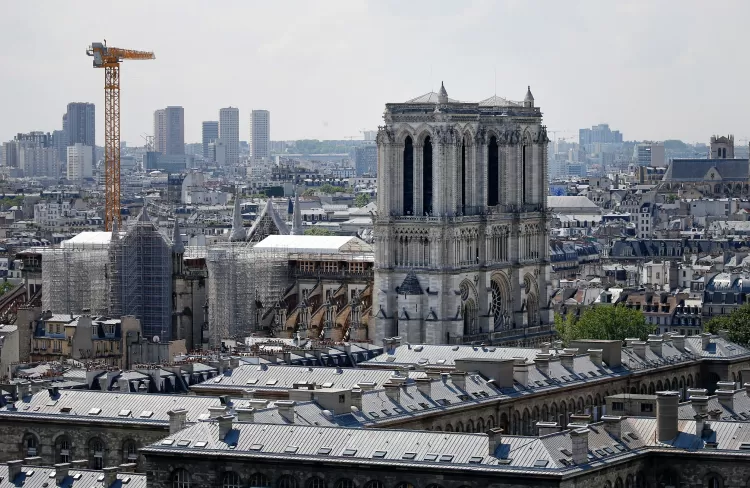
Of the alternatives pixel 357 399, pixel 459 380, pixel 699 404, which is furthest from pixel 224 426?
pixel 459 380

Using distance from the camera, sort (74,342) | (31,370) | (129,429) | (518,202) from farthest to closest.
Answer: (518,202) → (74,342) → (31,370) → (129,429)

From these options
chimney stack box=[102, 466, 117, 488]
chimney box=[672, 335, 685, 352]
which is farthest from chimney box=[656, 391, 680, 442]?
chimney box=[672, 335, 685, 352]

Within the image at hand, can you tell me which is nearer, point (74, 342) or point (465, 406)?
point (465, 406)

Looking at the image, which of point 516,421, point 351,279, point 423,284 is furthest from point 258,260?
point 516,421

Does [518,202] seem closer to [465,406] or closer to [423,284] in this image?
[423,284]

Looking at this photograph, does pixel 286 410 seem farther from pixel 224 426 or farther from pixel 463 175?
pixel 463 175
